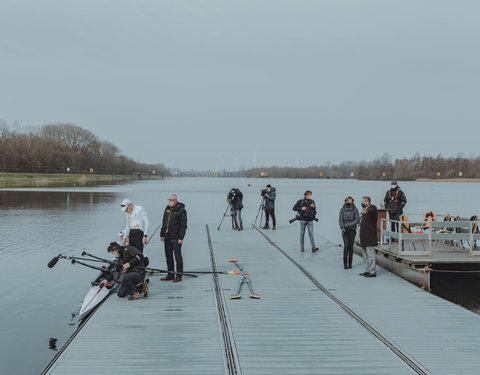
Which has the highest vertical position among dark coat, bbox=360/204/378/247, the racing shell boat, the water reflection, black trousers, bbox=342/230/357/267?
A: dark coat, bbox=360/204/378/247

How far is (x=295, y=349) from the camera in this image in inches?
271

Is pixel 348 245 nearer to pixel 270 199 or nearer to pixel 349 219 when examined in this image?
pixel 349 219

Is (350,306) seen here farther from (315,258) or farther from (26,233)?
(26,233)

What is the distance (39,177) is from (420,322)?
11280 cm

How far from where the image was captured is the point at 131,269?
31.0 feet

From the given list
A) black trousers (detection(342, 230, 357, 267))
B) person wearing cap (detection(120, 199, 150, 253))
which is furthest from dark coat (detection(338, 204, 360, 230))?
person wearing cap (detection(120, 199, 150, 253))

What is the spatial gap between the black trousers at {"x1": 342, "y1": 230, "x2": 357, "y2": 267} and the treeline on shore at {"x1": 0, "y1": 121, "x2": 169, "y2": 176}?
115 metres

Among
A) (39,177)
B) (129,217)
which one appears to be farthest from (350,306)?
(39,177)

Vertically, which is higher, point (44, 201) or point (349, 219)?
point (349, 219)

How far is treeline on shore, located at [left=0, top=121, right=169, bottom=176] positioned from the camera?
116 metres

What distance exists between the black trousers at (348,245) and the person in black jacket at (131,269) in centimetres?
565

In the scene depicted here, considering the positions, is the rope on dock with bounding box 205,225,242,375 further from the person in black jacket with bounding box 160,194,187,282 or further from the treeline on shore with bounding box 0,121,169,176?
the treeline on shore with bounding box 0,121,169,176

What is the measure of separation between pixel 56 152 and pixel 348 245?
131632 mm

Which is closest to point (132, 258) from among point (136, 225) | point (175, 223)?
point (175, 223)
